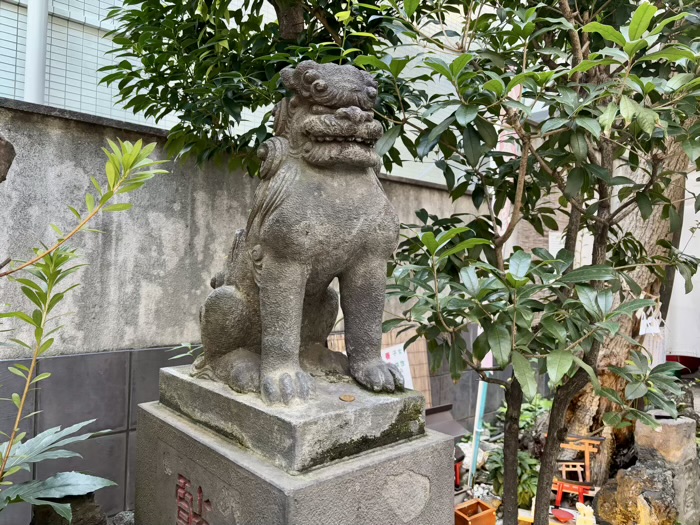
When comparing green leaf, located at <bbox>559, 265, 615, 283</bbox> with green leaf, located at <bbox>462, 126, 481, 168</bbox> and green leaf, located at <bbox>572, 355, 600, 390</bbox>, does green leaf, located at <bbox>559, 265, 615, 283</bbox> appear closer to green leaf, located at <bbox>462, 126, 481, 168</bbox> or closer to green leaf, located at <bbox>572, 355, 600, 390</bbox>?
green leaf, located at <bbox>572, 355, 600, 390</bbox>

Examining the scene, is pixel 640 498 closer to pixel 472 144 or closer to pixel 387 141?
pixel 472 144

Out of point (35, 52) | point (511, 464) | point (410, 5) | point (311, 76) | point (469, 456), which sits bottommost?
point (469, 456)

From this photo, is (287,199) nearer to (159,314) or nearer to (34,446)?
→ (34,446)

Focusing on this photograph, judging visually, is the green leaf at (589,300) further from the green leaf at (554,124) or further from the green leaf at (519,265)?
the green leaf at (554,124)

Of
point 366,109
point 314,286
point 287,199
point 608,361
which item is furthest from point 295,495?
point 608,361

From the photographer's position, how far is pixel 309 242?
1.55 m

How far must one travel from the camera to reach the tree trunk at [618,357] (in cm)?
335

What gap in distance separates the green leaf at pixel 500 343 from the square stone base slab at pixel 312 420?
0.94ft

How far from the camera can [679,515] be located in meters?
3.09

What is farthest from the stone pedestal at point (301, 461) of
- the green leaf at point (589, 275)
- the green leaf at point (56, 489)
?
the green leaf at point (589, 275)

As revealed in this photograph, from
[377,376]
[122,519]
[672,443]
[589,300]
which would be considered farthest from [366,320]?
[672,443]

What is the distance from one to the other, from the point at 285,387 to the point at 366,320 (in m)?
0.35

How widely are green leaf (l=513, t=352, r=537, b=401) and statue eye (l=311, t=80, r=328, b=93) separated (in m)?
0.99

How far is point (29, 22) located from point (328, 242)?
8.71ft
